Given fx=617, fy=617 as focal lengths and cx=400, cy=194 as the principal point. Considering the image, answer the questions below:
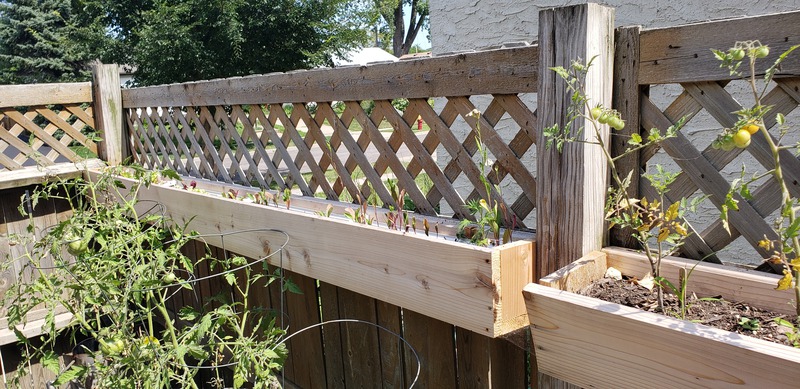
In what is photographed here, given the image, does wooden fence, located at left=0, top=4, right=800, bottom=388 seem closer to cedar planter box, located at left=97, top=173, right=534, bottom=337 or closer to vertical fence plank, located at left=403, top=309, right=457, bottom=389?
vertical fence plank, located at left=403, top=309, right=457, bottom=389

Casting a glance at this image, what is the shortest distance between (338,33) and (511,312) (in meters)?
15.3

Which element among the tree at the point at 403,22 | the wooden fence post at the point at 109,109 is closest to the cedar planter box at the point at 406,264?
the wooden fence post at the point at 109,109

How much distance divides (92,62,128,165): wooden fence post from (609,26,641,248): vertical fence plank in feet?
11.4

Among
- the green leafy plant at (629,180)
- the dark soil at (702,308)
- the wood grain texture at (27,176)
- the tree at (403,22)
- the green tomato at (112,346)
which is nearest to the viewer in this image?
the dark soil at (702,308)

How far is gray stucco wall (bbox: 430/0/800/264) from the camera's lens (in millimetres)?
2959

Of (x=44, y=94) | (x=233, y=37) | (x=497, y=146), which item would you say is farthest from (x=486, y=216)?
(x=233, y=37)

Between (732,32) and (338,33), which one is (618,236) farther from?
(338,33)

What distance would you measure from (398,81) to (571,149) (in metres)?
0.72

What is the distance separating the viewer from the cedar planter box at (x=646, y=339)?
109cm

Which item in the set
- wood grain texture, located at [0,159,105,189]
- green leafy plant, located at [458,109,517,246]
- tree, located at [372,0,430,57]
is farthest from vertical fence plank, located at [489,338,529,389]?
tree, located at [372,0,430,57]

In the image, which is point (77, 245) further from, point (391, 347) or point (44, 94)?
point (44, 94)

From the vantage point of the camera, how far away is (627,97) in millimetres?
1619

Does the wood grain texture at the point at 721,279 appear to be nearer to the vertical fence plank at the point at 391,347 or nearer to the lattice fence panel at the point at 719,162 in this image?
the lattice fence panel at the point at 719,162

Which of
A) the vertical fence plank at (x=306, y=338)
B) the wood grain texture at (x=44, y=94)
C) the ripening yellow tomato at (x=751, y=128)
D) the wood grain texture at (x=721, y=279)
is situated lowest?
the vertical fence plank at (x=306, y=338)
